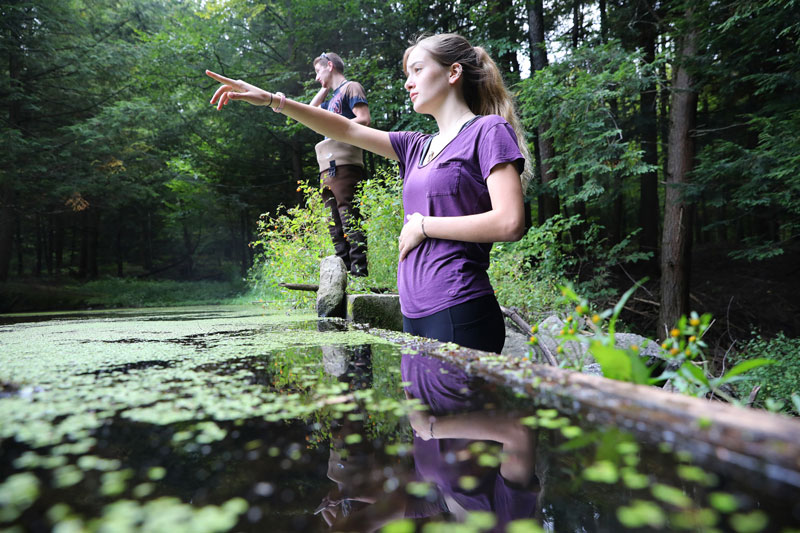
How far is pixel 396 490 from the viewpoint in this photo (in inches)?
21.2

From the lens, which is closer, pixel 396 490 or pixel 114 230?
pixel 396 490

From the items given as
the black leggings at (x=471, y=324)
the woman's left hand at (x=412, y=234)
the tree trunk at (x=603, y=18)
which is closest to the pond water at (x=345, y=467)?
the black leggings at (x=471, y=324)

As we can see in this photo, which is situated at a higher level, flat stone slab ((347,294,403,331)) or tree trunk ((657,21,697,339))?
tree trunk ((657,21,697,339))

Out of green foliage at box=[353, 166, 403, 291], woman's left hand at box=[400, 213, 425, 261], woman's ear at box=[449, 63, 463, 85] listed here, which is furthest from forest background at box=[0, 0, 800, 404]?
woman's left hand at box=[400, 213, 425, 261]

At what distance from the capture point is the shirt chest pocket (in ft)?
5.09

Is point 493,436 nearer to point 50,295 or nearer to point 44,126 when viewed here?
point 50,295

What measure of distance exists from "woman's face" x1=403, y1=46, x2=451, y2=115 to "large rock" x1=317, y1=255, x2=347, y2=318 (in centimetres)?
207

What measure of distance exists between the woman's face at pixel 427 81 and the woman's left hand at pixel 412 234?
0.46m

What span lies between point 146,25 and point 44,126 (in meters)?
3.96

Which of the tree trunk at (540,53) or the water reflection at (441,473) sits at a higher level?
the tree trunk at (540,53)

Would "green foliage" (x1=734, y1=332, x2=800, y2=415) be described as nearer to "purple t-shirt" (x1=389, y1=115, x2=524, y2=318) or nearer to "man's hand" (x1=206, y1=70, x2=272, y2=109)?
"purple t-shirt" (x1=389, y1=115, x2=524, y2=318)

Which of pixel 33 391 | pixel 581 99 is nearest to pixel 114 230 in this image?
pixel 581 99

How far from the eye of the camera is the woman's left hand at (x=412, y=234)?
1.56 metres

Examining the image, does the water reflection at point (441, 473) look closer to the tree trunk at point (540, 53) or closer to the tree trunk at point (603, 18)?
the tree trunk at point (540, 53)
